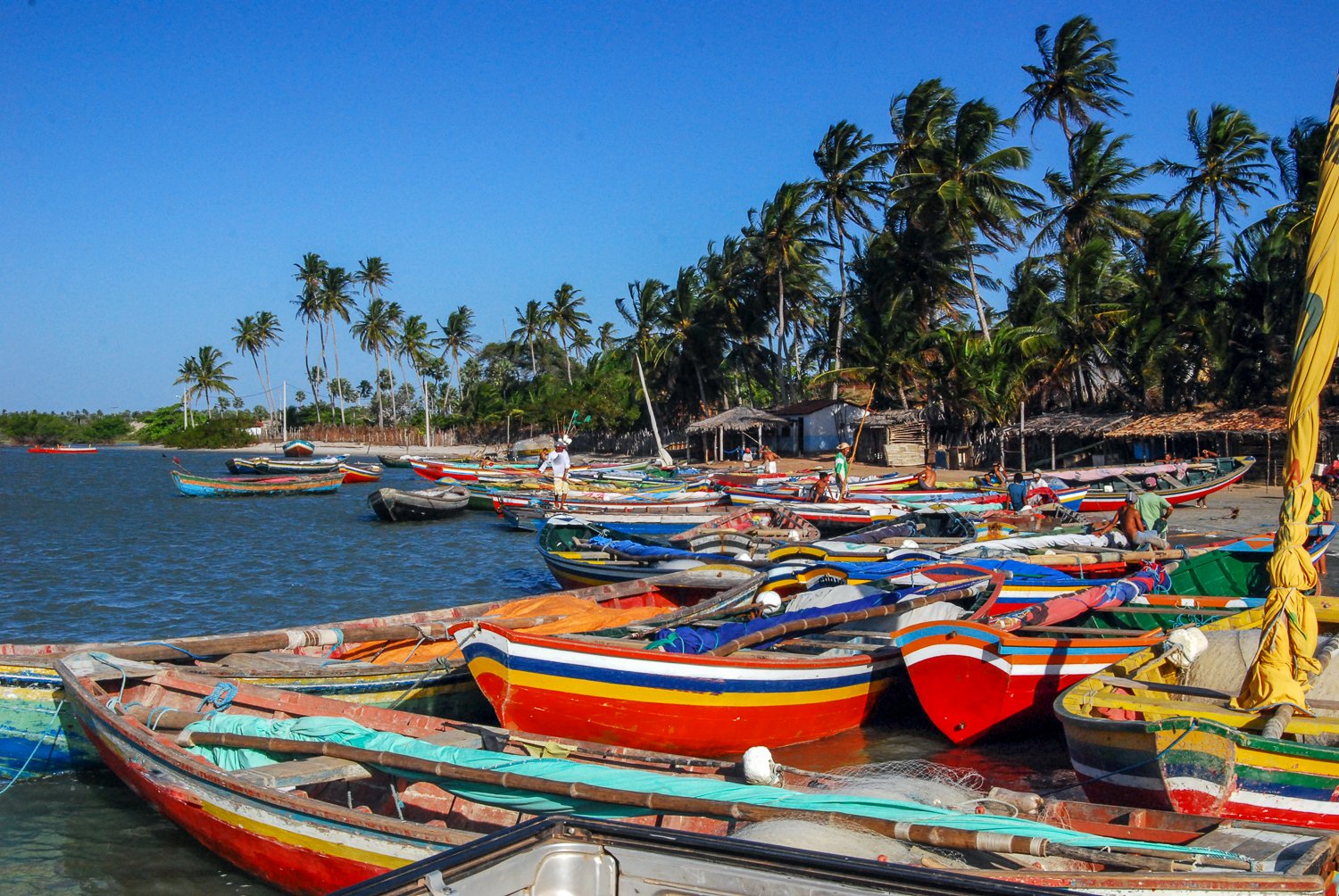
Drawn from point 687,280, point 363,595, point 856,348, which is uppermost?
point 687,280

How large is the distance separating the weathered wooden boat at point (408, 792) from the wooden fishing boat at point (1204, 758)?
32.1 inches

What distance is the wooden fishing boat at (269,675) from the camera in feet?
29.6

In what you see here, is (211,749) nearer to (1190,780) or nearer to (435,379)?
(1190,780)

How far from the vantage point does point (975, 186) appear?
41.4 meters

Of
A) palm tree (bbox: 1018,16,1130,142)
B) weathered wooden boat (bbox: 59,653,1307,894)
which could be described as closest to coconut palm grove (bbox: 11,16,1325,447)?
palm tree (bbox: 1018,16,1130,142)

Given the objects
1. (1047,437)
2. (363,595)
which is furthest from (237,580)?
(1047,437)

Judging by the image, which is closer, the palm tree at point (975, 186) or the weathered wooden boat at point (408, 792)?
the weathered wooden boat at point (408, 792)

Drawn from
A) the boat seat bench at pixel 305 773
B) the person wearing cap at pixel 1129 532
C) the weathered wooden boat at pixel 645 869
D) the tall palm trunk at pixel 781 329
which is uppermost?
the tall palm trunk at pixel 781 329

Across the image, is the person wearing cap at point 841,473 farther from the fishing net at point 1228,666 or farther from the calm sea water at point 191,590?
the fishing net at point 1228,666

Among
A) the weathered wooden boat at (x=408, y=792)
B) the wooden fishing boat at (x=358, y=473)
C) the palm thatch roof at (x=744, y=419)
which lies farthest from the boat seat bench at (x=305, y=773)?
the wooden fishing boat at (x=358, y=473)

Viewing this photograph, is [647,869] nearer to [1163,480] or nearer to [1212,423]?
[1163,480]

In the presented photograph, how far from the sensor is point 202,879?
7.37 m

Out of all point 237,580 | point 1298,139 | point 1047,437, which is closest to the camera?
point 237,580

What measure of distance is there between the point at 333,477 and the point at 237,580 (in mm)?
26188
